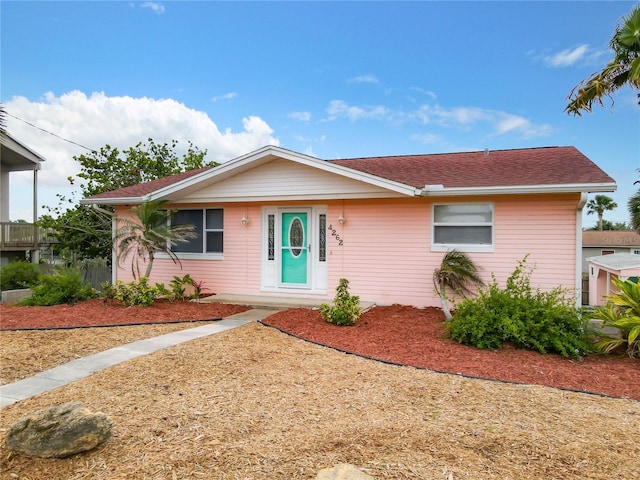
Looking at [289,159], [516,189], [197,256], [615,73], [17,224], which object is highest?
[615,73]

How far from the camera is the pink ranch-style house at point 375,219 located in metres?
8.26

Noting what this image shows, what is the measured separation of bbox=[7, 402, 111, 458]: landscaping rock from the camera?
111 inches

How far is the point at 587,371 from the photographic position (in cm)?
510

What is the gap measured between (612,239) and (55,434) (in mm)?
41860

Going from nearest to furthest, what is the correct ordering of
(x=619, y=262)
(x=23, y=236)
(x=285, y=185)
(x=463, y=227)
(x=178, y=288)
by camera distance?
(x=463, y=227) < (x=285, y=185) < (x=178, y=288) < (x=619, y=262) < (x=23, y=236)

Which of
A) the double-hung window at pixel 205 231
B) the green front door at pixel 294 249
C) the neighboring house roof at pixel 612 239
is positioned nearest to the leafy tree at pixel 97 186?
the double-hung window at pixel 205 231

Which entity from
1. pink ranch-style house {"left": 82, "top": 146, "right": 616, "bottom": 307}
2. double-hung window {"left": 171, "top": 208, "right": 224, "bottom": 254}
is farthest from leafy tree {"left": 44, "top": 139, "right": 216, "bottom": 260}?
pink ranch-style house {"left": 82, "top": 146, "right": 616, "bottom": 307}

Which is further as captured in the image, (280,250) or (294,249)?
(280,250)

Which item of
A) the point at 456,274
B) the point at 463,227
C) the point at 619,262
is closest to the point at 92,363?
the point at 456,274

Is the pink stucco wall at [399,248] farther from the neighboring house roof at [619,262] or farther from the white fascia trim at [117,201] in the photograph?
the neighboring house roof at [619,262]

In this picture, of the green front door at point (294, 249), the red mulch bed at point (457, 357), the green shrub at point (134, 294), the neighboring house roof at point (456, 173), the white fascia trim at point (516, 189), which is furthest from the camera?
the green front door at point (294, 249)

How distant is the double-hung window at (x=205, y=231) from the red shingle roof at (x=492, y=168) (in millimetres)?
4070

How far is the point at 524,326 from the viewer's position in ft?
19.2

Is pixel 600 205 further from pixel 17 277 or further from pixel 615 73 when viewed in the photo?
pixel 17 277
